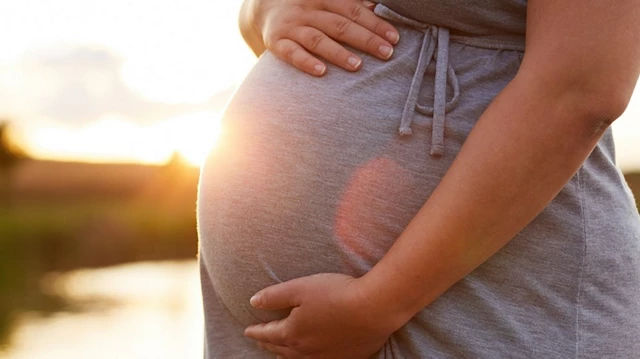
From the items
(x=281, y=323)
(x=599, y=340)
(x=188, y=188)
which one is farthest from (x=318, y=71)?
(x=188, y=188)

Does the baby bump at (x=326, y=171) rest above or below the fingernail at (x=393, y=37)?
below

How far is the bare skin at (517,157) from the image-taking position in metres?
1.06

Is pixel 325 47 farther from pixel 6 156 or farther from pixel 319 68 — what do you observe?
pixel 6 156

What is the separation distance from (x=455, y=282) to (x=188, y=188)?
23.3 meters

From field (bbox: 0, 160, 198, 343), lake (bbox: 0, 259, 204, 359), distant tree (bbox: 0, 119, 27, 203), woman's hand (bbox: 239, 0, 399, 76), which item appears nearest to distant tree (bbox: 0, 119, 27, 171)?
distant tree (bbox: 0, 119, 27, 203)

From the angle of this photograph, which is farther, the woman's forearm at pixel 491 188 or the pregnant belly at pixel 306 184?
the pregnant belly at pixel 306 184

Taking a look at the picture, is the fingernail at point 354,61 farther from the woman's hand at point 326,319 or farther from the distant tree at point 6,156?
the distant tree at point 6,156

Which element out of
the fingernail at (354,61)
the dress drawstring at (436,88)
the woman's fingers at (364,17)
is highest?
the woman's fingers at (364,17)

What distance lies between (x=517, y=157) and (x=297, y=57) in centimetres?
44

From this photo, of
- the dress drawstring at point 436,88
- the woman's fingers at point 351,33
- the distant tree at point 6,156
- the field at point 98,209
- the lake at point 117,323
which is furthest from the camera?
the distant tree at point 6,156

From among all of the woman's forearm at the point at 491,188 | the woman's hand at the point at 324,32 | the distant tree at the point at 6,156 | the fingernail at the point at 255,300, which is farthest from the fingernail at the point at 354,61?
the distant tree at the point at 6,156

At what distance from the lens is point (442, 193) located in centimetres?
112

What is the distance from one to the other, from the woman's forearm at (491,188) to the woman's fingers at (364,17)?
24 centimetres

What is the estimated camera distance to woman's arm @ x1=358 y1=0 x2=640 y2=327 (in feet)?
3.46
